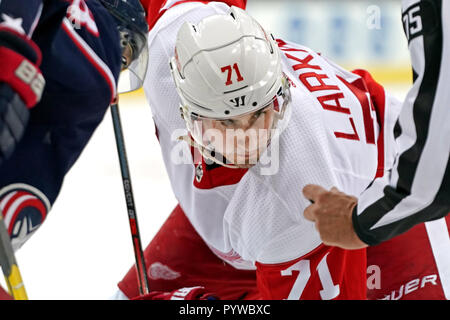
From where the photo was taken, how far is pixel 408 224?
4.55ft

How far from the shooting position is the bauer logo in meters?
1.27

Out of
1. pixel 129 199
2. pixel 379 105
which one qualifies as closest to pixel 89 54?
pixel 129 199

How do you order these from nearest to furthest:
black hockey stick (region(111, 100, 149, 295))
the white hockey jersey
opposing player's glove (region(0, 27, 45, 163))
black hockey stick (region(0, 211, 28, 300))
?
1. opposing player's glove (region(0, 27, 45, 163))
2. black hockey stick (region(0, 211, 28, 300))
3. the white hockey jersey
4. black hockey stick (region(111, 100, 149, 295))

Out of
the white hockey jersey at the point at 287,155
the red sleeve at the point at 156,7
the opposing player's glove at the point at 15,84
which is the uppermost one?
the opposing player's glove at the point at 15,84

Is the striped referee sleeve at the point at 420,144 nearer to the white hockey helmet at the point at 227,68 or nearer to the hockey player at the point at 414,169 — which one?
the hockey player at the point at 414,169

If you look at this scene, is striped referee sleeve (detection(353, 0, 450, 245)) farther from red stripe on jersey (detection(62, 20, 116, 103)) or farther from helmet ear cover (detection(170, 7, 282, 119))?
red stripe on jersey (detection(62, 20, 116, 103))

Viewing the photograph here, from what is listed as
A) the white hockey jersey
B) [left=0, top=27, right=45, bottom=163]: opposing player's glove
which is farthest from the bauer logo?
the white hockey jersey

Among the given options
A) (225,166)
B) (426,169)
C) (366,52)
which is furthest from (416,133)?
(366,52)

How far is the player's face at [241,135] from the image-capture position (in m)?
1.52

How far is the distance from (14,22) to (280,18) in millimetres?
2570

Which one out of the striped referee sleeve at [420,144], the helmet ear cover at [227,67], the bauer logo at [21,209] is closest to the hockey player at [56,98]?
the bauer logo at [21,209]

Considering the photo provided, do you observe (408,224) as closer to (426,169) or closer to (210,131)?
(426,169)

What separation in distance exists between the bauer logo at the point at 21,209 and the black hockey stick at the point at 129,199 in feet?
1.82

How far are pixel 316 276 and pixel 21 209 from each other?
0.74 m
